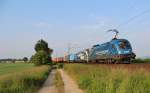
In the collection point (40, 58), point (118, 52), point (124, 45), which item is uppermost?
point (40, 58)

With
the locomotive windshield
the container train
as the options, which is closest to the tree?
the container train

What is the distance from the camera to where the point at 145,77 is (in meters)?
15.4

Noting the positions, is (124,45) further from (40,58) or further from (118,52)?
(40,58)

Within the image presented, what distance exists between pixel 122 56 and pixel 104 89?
20287 millimetres

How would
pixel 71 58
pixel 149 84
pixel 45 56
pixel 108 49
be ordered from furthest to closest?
pixel 45 56 < pixel 71 58 < pixel 108 49 < pixel 149 84

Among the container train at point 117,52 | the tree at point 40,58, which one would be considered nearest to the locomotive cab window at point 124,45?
the container train at point 117,52

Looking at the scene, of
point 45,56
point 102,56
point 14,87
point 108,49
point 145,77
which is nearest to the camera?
point 145,77

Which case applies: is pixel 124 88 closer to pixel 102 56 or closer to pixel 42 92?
pixel 42 92

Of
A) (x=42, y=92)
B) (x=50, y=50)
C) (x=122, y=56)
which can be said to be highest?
(x=50, y=50)

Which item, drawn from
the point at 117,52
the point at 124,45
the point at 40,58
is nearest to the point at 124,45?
the point at 124,45

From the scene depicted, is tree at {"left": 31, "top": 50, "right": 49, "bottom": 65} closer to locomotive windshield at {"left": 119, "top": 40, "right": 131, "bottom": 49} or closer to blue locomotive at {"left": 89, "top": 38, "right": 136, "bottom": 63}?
blue locomotive at {"left": 89, "top": 38, "right": 136, "bottom": 63}

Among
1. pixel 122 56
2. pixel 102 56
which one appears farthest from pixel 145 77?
pixel 102 56

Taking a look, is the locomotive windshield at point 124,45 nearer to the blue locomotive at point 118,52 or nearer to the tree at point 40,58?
the blue locomotive at point 118,52

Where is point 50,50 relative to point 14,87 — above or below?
above
